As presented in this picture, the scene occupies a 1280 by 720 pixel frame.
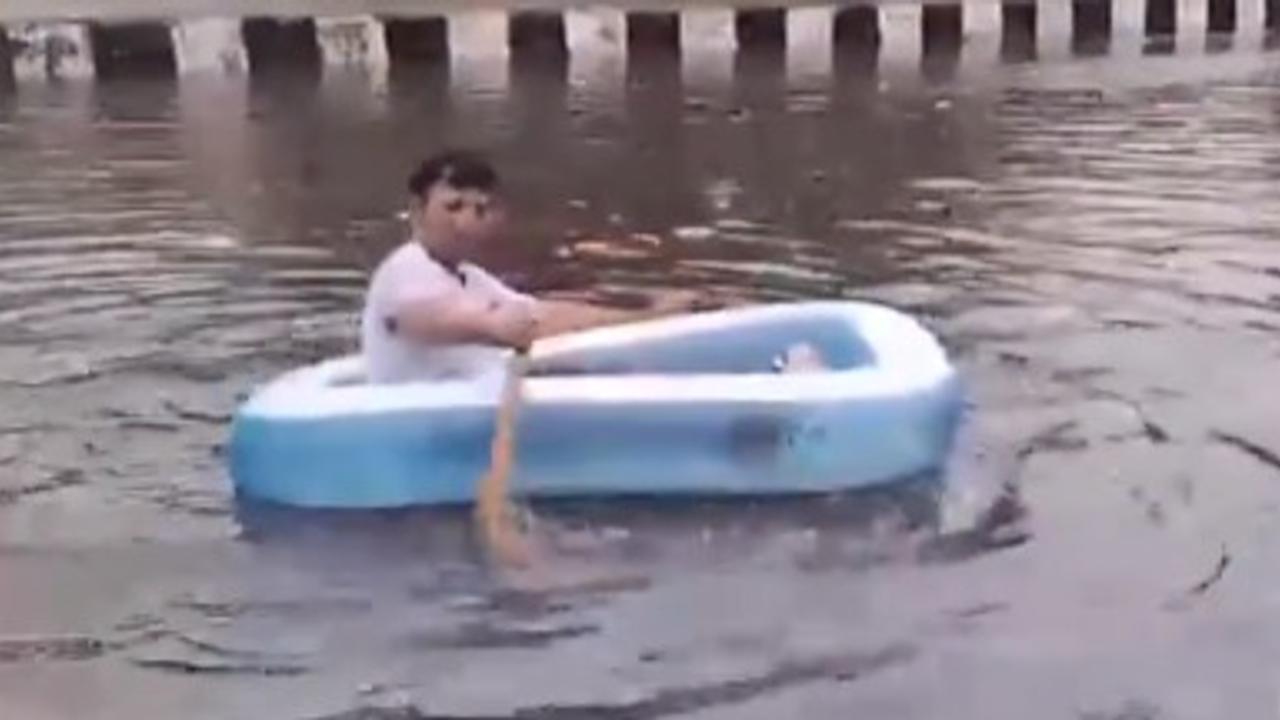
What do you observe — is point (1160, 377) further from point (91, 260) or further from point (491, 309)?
point (91, 260)

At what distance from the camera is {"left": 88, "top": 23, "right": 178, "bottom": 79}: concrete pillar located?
84.5 feet

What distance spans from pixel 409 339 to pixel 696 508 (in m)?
1.05

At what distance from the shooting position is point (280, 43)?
26359 millimetres

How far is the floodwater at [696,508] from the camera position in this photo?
714cm

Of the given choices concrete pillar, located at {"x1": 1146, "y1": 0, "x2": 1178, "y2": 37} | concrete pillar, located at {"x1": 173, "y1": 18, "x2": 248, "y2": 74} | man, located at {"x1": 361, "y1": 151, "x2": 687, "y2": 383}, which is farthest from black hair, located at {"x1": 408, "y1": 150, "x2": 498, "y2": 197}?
concrete pillar, located at {"x1": 1146, "y1": 0, "x2": 1178, "y2": 37}

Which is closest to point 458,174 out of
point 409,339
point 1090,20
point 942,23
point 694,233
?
point 409,339

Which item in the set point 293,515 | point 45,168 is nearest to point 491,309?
point 293,515

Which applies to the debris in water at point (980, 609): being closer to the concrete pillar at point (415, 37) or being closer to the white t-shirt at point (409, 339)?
A: the white t-shirt at point (409, 339)

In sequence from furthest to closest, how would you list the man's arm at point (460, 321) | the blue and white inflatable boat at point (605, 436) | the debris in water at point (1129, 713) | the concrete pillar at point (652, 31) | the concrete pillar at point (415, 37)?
the concrete pillar at point (652, 31)
the concrete pillar at point (415, 37)
the man's arm at point (460, 321)
the blue and white inflatable boat at point (605, 436)
the debris in water at point (1129, 713)

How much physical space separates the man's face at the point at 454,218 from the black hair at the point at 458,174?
2 centimetres

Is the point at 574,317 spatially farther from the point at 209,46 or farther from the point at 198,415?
the point at 209,46

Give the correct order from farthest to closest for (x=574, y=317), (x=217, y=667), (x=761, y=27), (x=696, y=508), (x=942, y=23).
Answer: (x=761, y=27) < (x=942, y=23) < (x=574, y=317) < (x=696, y=508) < (x=217, y=667)

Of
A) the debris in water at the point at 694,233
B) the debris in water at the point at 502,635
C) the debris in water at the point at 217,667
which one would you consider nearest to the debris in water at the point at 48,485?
the debris in water at the point at 217,667

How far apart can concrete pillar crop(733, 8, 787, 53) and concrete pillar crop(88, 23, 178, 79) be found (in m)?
5.57
